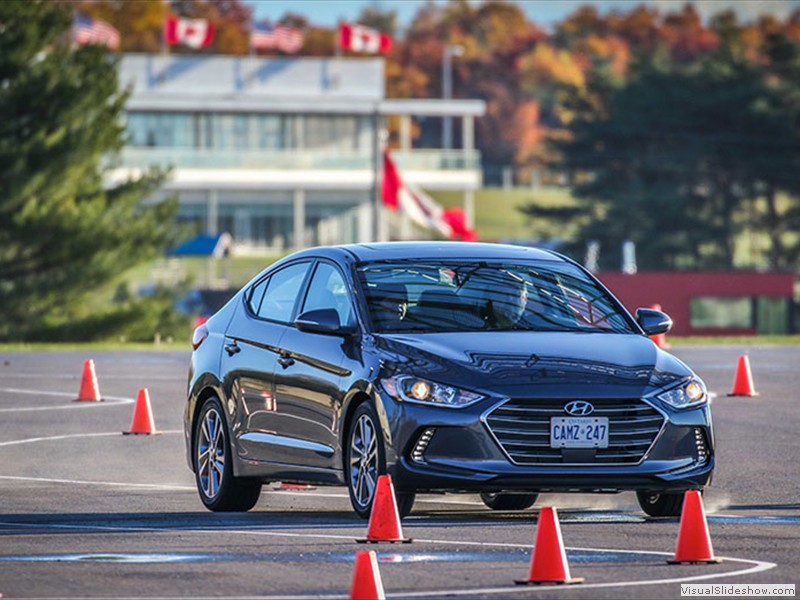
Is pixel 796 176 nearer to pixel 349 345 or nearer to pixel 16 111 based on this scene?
pixel 16 111

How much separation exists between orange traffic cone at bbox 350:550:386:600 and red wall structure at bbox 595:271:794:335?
64028 mm

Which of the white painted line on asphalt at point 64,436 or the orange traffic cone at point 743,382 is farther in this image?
the orange traffic cone at point 743,382

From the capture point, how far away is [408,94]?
16988cm

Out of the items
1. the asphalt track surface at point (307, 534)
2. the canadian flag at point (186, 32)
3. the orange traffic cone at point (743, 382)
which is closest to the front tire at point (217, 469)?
the asphalt track surface at point (307, 534)

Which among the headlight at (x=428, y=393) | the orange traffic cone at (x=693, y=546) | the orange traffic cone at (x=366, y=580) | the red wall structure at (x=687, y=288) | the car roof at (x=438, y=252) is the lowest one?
the red wall structure at (x=687, y=288)

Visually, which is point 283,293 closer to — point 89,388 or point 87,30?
point 89,388

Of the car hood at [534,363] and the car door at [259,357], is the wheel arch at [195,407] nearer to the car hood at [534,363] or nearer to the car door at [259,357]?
the car door at [259,357]

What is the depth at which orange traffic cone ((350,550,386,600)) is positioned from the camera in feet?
Answer: 26.7

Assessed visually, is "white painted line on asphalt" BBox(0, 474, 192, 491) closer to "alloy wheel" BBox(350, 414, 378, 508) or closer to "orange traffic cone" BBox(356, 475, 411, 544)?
"alloy wheel" BBox(350, 414, 378, 508)

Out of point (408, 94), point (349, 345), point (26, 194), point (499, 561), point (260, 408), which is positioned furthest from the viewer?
point (408, 94)

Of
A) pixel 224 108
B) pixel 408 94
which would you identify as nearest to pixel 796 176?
pixel 224 108

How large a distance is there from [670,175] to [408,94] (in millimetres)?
71492

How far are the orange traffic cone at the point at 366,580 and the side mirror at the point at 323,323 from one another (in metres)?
4.34

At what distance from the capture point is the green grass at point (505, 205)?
144 meters
